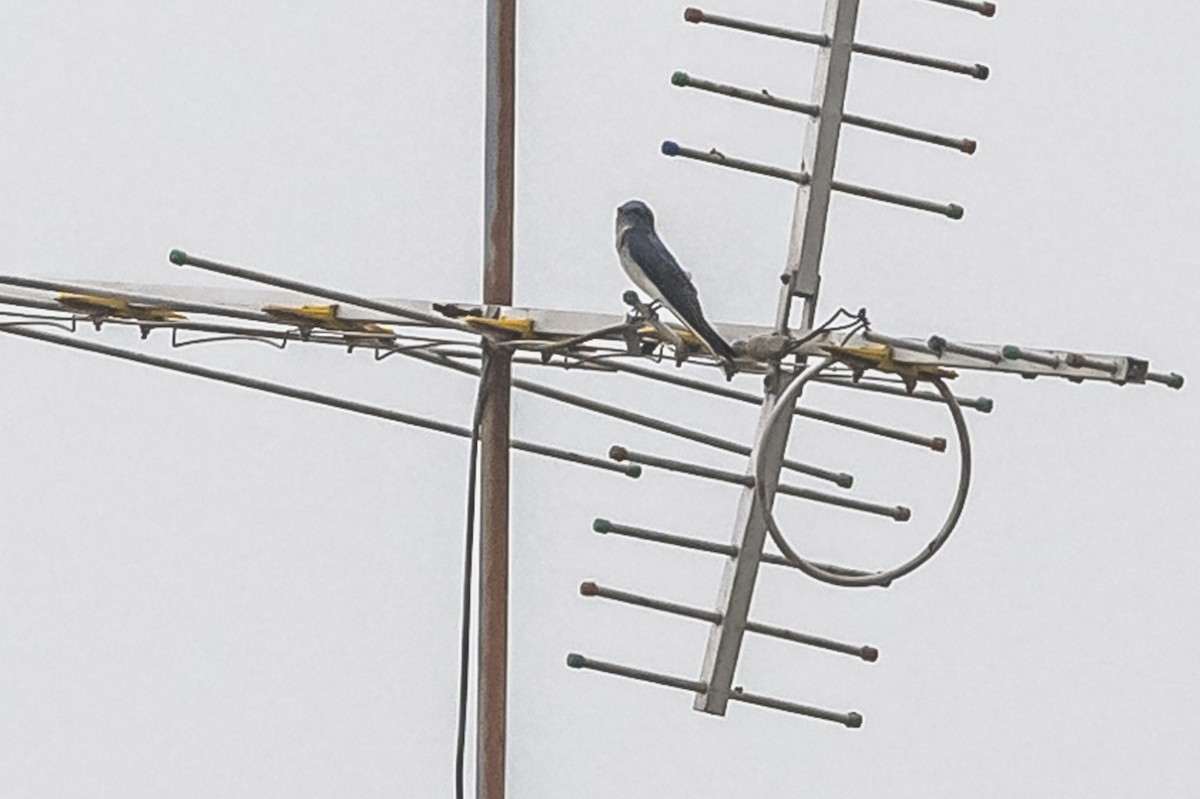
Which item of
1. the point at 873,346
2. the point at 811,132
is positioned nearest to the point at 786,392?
the point at 873,346

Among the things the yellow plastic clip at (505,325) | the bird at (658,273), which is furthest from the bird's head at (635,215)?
the yellow plastic clip at (505,325)

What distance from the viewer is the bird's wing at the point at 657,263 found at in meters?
11.0

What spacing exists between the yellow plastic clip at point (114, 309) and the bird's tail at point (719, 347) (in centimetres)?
176

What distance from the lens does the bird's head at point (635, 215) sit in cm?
1172

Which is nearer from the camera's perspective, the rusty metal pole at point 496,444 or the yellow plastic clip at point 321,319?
the yellow plastic clip at point 321,319

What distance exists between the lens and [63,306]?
1099cm

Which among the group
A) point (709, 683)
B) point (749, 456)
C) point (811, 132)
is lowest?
point (709, 683)

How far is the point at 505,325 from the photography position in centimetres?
1062

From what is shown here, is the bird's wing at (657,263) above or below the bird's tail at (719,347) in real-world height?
above

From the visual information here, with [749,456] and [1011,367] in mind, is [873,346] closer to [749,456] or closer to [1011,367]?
[1011,367]

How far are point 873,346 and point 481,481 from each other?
2.02 m

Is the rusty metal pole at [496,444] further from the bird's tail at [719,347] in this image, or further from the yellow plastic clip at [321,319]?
the bird's tail at [719,347]

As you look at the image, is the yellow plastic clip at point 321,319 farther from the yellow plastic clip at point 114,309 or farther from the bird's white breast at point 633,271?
the bird's white breast at point 633,271

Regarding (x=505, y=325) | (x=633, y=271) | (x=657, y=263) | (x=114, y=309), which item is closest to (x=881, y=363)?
(x=505, y=325)
